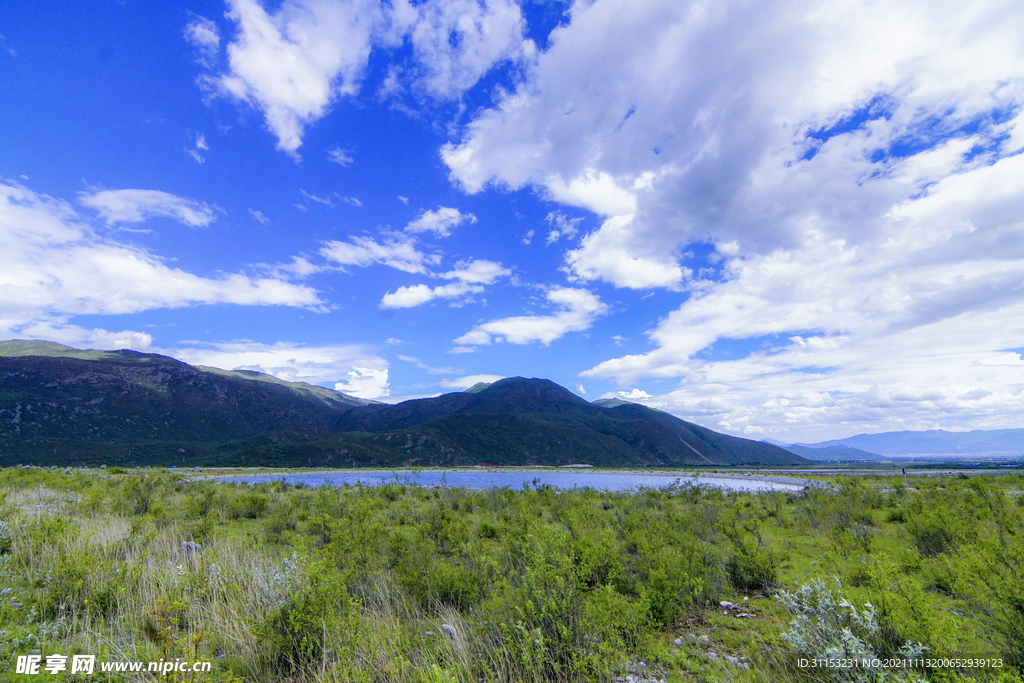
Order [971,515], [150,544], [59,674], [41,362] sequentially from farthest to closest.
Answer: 1. [41,362]
2. [971,515]
3. [150,544]
4. [59,674]

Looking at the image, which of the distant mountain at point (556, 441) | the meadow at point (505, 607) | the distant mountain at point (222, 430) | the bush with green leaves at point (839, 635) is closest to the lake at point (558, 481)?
the meadow at point (505, 607)

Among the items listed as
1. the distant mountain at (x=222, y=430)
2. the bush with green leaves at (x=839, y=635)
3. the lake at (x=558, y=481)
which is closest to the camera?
the bush with green leaves at (x=839, y=635)

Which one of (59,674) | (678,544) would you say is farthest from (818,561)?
(59,674)

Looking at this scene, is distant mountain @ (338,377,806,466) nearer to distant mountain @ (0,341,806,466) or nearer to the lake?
distant mountain @ (0,341,806,466)

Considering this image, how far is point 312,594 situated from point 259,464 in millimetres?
103038

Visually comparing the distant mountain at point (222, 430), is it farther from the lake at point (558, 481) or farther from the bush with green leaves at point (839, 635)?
the bush with green leaves at point (839, 635)

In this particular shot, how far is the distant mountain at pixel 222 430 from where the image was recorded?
89875mm

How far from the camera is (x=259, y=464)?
89.1m

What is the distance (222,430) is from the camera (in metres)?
130

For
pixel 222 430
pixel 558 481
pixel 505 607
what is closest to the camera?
pixel 505 607

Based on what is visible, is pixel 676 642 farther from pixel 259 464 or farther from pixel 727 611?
pixel 259 464

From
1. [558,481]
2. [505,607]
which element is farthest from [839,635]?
[558,481]

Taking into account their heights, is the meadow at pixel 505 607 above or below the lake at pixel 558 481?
above

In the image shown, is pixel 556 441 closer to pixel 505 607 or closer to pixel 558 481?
pixel 558 481
